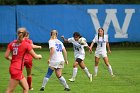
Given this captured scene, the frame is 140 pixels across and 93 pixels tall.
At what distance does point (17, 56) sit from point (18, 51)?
0.13 metres

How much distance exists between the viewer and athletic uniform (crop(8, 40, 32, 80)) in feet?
44.7

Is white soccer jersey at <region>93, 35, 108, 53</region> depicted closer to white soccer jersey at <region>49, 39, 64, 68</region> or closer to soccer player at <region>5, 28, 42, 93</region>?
white soccer jersey at <region>49, 39, 64, 68</region>

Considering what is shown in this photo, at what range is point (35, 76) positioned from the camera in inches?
893

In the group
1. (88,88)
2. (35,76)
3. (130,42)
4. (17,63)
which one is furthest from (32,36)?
(17,63)

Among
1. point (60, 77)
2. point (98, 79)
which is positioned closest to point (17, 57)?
point (60, 77)

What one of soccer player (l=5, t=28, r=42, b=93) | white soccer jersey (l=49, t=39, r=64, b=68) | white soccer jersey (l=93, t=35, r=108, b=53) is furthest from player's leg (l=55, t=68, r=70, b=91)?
white soccer jersey (l=93, t=35, r=108, b=53)

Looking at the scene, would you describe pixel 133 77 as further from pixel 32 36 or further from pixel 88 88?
pixel 32 36

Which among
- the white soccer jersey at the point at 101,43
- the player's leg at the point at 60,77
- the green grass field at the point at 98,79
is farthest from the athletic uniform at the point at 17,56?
the white soccer jersey at the point at 101,43

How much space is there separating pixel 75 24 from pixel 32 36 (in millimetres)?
3313

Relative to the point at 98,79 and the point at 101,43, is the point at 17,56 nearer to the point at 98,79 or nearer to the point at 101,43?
the point at 98,79

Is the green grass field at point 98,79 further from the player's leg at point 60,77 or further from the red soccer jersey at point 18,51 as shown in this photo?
the red soccer jersey at point 18,51

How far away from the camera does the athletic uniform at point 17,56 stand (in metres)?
13.6

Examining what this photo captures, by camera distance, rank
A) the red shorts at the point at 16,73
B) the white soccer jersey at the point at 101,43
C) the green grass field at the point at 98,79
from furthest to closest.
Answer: the white soccer jersey at the point at 101,43, the green grass field at the point at 98,79, the red shorts at the point at 16,73

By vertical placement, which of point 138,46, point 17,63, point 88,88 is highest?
point 17,63
